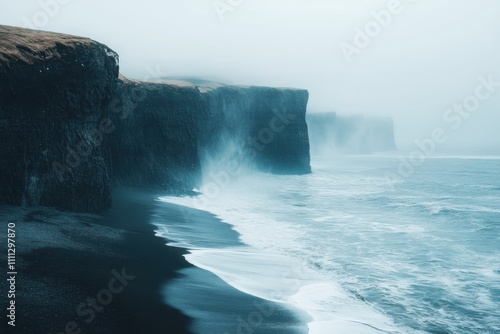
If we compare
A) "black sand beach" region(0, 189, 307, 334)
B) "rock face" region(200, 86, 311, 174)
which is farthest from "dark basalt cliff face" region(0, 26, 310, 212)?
"rock face" region(200, 86, 311, 174)

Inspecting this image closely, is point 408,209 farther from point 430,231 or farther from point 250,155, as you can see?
point 250,155

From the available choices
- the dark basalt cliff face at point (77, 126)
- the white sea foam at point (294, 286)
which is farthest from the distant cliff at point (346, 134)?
the white sea foam at point (294, 286)

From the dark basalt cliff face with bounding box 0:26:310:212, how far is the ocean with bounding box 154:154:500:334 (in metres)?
3.64

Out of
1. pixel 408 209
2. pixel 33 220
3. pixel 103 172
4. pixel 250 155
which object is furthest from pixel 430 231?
pixel 250 155

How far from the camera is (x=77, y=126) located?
64.7 ft

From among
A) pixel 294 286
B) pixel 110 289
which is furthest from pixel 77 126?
pixel 294 286

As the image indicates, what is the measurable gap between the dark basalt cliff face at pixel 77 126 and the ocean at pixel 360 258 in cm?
364

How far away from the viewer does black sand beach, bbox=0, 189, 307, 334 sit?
7969 mm

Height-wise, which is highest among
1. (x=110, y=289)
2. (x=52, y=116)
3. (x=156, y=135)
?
(x=52, y=116)

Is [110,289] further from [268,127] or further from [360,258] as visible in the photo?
[268,127]

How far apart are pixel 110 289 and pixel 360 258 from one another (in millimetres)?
9814

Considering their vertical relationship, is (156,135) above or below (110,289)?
above

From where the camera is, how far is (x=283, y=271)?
14.1 metres

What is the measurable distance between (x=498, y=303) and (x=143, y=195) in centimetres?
2064
